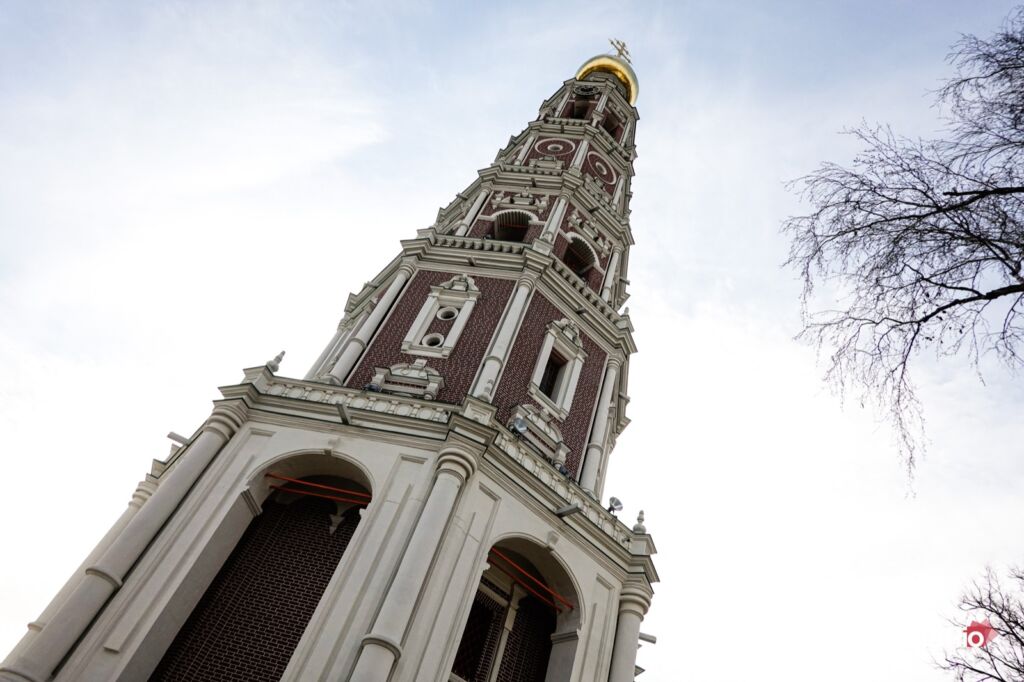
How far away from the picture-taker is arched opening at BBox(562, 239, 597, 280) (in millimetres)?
30469

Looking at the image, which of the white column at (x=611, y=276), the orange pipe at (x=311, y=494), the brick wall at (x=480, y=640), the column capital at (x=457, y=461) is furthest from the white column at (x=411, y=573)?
the white column at (x=611, y=276)

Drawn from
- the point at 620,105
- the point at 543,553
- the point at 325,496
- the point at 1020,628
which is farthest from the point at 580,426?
the point at 620,105

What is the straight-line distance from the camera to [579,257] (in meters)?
30.8

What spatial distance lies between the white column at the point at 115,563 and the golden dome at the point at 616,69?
3622cm

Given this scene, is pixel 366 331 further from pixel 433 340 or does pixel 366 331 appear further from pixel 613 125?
pixel 613 125

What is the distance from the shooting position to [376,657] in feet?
44.0

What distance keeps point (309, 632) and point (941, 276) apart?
1193 cm

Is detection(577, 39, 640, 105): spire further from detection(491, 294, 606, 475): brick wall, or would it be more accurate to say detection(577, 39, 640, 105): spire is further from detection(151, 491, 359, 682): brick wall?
detection(151, 491, 359, 682): brick wall

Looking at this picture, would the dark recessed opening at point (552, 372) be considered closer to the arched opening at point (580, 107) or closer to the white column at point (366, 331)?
the white column at point (366, 331)

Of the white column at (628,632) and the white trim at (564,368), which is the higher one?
the white trim at (564,368)

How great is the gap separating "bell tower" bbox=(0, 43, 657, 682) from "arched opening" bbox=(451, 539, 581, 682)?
0.17 ft

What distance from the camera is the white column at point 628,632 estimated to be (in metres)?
17.5

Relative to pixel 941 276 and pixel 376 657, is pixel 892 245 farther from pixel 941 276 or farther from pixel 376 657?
pixel 376 657

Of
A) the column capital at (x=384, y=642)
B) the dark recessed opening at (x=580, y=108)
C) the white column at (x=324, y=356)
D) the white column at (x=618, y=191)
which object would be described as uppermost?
the dark recessed opening at (x=580, y=108)
